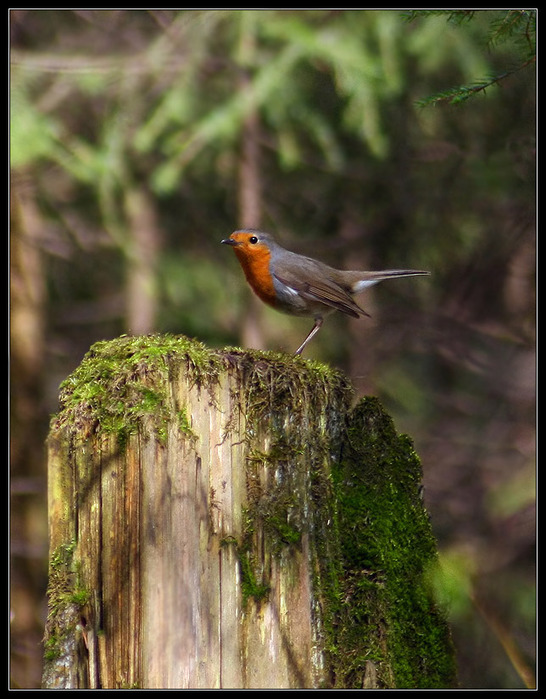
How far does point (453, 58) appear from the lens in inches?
289

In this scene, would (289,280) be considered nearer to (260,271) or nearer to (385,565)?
(260,271)

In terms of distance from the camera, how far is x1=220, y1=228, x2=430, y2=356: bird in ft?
16.7

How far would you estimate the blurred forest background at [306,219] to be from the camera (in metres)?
7.06

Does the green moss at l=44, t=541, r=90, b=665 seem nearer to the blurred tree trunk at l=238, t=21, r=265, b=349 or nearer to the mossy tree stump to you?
the mossy tree stump

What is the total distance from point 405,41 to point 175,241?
330 centimetres

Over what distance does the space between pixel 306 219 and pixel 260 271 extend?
3.73 metres

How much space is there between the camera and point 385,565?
285cm

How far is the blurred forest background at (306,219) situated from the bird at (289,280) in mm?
2149

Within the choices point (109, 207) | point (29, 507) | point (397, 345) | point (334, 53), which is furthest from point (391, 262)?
point (29, 507)

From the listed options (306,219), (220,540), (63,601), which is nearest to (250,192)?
(306,219)

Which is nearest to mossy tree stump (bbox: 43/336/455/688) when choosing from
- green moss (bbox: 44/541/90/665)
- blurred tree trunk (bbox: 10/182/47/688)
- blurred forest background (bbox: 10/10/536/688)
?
green moss (bbox: 44/541/90/665)

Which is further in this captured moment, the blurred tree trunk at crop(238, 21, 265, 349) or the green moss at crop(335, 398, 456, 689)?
the blurred tree trunk at crop(238, 21, 265, 349)

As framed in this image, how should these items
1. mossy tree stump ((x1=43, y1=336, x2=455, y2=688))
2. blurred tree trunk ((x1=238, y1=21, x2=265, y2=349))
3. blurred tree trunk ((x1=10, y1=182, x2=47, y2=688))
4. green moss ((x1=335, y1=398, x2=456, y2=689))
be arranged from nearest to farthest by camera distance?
mossy tree stump ((x1=43, y1=336, x2=455, y2=688)) < green moss ((x1=335, y1=398, x2=456, y2=689)) < blurred tree trunk ((x1=10, y1=182, x2=47, y2=688)) < blurred tree trunk ((x1=238, y1=21, x2=265, y2=349))

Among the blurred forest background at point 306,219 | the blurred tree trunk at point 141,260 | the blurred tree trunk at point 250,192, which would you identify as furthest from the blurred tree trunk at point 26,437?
the blurred tree trunk at point 250,192
